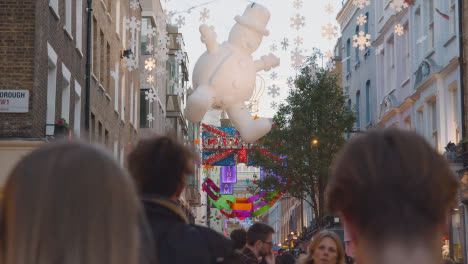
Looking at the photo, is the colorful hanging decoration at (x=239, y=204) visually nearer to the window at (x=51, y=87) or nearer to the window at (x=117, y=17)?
the window at (x=117, y=17)

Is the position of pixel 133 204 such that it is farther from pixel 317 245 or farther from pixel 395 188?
pixel 317 245

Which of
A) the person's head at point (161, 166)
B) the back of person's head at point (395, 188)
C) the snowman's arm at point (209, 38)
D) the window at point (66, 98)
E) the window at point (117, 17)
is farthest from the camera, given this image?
the window at point (117, 17)

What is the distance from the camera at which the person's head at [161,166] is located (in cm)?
388

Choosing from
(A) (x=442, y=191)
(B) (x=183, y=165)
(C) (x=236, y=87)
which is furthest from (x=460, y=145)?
(A) (x=442, y=191)

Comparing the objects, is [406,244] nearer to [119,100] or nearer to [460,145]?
[460,145]

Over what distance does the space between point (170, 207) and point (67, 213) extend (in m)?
1.88

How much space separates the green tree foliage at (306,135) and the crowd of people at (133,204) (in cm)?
3079

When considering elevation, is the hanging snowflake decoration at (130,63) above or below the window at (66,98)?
above

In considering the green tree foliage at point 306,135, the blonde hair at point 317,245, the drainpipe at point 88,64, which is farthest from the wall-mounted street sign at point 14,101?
the green tree foliage at point 306,135

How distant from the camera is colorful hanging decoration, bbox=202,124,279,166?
37531 millimetres

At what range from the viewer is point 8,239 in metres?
1.95

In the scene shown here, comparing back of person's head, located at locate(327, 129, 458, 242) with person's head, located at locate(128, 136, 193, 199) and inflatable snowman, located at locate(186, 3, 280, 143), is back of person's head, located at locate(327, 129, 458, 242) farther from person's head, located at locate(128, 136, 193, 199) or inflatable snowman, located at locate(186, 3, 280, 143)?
inflatable snowman, located at locate(186, 3, 280, 143)

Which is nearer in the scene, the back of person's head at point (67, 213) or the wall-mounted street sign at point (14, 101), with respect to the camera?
the back of person's head at point (67, 213)

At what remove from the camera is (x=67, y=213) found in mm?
1906
